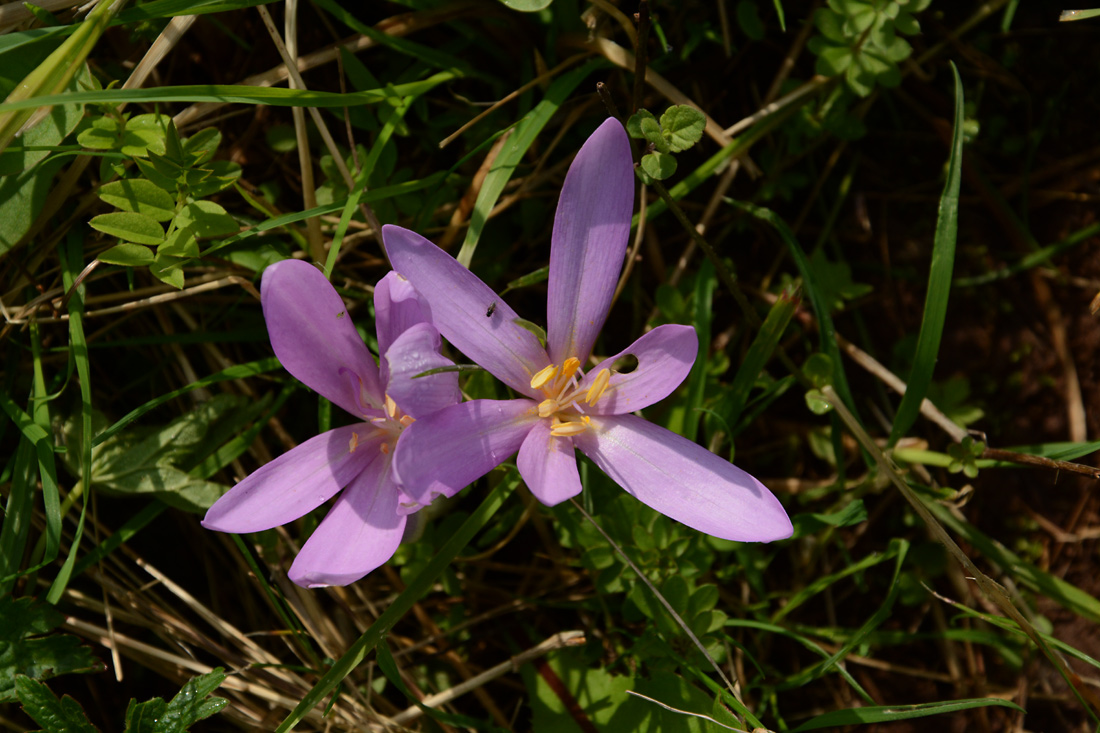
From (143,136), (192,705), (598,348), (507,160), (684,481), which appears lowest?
(192,705)

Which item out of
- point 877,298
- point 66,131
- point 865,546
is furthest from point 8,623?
point 877,298

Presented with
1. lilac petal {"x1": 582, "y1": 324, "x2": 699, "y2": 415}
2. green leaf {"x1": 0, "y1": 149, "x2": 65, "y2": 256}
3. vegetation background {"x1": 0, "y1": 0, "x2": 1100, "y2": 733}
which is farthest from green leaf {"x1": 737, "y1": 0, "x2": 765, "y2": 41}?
green leaf {"x1": 0, "y1": 149, "x2": 65, "y2": 256}

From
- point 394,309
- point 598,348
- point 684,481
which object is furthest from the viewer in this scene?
point 598,348

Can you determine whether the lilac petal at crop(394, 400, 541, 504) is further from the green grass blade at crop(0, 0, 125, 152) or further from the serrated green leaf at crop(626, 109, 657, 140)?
the green grass blade at crop(0, 0, 125, 152)

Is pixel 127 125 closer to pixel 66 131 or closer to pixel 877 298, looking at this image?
pixel 66 131

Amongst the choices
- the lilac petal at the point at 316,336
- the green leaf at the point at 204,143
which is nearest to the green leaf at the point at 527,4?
the green leaf at the point at 204,143

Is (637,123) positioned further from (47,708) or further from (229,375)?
(47,708)

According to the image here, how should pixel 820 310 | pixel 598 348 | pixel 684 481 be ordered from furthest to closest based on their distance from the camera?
1. pixel 598 348
2. pixel 820 310
3. pixel 684 481

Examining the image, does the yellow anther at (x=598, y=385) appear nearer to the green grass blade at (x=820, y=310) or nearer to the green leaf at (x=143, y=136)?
the green grass blade at (x=820, y=310)

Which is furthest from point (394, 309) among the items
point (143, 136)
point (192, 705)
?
point (192, 705)

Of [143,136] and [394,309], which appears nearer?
[394,309]
